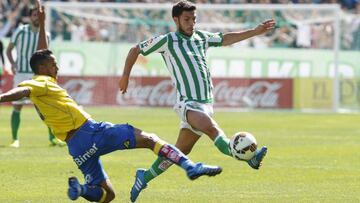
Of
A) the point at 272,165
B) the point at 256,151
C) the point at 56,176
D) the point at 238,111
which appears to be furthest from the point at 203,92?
the point at 238,111

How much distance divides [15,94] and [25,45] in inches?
413

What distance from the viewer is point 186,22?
11633 mm

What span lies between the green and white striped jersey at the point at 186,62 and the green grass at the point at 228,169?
4.30 ft

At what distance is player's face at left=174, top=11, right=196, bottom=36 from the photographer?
11.6m

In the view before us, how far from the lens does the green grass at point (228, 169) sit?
12.4 metres

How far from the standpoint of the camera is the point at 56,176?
47.6 ft

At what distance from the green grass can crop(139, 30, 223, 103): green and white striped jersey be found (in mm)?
1310

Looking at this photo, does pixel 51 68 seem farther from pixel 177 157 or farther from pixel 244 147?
pixel 244 147

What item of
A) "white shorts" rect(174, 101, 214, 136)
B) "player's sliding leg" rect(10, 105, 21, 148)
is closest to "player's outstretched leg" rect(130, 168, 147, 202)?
"white shorts" rect(174, 101, 214, 136)

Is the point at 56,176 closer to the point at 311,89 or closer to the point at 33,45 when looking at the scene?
the point at 33,45

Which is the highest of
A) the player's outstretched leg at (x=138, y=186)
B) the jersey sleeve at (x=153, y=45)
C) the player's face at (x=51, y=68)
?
the jersey sleeve at (x=153, y=45)

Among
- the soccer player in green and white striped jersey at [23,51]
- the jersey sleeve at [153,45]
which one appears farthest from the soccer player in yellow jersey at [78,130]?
the soccer player in green and white striped jersey at [23,51]

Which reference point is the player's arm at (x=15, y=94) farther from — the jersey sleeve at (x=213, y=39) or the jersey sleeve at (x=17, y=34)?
the jersey sleeve at (x=17, y=34)

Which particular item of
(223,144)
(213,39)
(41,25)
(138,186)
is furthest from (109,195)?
(41,25)
